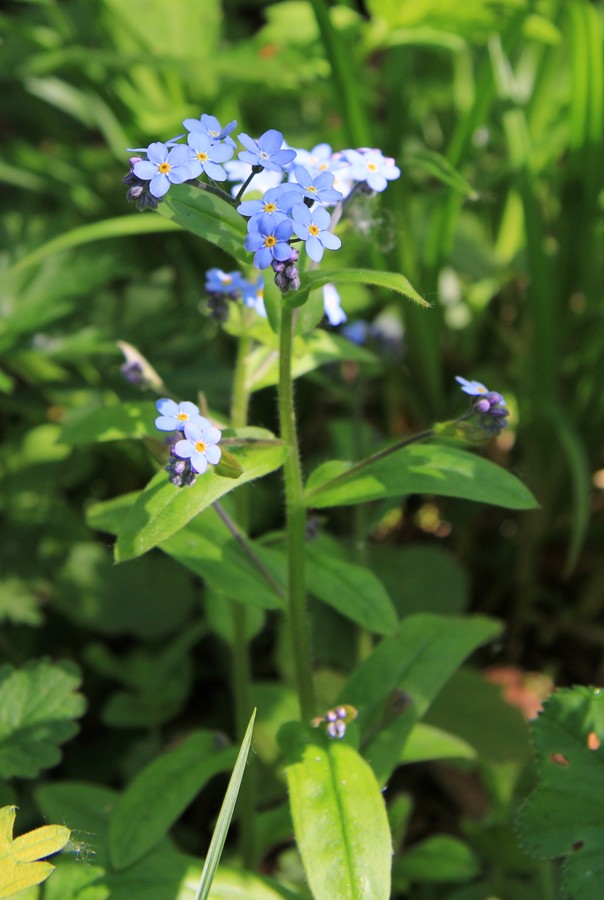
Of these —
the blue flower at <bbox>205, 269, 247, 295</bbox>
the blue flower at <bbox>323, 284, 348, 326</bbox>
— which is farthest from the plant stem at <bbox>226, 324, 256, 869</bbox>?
the blue flower at <bbox>323, 284, 348, 326</bbox>

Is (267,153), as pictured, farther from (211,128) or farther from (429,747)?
(429,747)

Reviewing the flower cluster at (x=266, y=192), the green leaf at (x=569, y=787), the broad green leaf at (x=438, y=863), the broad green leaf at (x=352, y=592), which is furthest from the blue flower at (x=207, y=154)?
the broad green leaf at (x=438, y=863)

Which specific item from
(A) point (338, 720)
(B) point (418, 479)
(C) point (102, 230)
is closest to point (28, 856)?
(A) point (338, 720)

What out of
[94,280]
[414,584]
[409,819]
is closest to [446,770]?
[409,819]

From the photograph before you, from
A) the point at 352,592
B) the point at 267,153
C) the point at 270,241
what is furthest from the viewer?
the point at 352,592

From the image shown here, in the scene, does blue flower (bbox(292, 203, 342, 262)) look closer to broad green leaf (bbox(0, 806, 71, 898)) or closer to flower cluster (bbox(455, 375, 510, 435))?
flower cluster (bbox(455, 375, 510, 435))

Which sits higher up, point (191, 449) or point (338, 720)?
point (191, 449)
